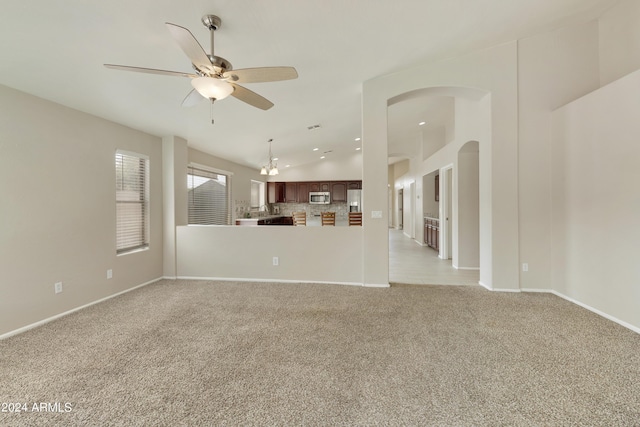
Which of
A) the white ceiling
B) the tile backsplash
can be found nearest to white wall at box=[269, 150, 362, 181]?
the tile backsplash

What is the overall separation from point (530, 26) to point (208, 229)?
17.5 feet

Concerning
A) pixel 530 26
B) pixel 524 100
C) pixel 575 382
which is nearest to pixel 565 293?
pixel 575 382

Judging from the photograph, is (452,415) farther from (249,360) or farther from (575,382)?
(249,360)

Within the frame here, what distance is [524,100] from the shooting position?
3.63m

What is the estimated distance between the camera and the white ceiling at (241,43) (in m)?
1.96

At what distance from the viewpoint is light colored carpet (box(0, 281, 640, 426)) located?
1.55m

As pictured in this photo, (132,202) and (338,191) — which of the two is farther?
(338,191)

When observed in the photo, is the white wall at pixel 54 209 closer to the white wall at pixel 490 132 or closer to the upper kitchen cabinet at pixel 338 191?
the white wall at pixel 490 132

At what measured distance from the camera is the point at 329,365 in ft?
6.59

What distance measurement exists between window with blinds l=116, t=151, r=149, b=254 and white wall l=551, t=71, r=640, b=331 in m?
5.94

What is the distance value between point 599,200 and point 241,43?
411 cm

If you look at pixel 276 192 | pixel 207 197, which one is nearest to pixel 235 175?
pixel 207 197

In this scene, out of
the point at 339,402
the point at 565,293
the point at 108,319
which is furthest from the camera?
the point at 565,293

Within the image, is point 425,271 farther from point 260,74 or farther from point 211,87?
point 211,87
